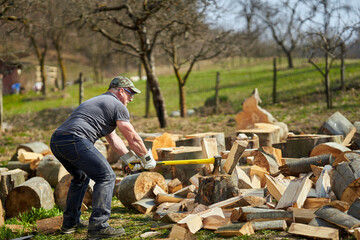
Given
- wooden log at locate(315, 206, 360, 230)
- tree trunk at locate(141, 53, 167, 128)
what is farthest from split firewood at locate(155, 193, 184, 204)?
tree trunk at locate(141, 53, 167, 128)

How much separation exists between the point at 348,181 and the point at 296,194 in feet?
2.01

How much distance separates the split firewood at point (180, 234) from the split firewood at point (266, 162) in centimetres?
264

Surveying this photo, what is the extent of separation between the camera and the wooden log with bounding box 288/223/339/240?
11.5 feet

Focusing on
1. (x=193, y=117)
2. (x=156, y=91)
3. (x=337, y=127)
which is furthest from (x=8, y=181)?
(x=193, y=117)

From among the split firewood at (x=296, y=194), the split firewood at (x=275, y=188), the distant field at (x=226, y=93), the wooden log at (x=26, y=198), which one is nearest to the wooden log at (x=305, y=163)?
the split firewood at (x=275, y=188)

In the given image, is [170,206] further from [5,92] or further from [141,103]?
[5,92]

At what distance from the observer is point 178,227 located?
3.91m

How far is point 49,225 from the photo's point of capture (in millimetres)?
4723

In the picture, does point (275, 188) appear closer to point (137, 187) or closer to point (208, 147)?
point (208, 147)

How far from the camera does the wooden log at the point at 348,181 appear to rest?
434cm

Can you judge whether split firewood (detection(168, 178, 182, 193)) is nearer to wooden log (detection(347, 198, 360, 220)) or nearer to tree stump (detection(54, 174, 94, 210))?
tree stump (detection(54, 174, 94, 210))

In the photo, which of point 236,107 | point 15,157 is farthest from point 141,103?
point 15,157

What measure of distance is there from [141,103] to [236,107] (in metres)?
7.25

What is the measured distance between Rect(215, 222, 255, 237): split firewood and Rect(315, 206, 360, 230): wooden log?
71 centimetres
